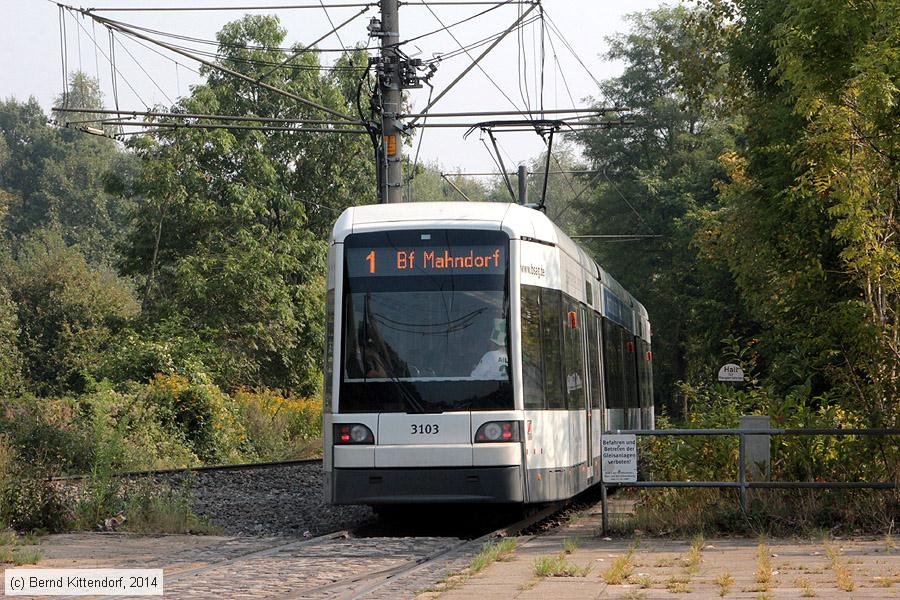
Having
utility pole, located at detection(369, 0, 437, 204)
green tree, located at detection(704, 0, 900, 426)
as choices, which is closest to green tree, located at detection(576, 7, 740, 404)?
utility pole, located at detection(369, 0, 437, 204)

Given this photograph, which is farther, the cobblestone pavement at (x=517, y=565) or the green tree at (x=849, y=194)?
the green tree at (x=849, y=194)

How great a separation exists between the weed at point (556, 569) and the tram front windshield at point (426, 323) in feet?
10.8

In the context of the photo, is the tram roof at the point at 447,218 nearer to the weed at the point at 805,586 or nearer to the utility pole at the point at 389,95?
the weed at the point at 805,586

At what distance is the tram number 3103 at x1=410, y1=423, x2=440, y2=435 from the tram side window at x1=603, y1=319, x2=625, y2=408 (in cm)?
592

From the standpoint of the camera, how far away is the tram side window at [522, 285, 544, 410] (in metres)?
13.2

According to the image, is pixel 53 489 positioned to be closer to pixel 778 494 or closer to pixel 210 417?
pixel 778 494

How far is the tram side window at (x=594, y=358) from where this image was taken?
16.7m

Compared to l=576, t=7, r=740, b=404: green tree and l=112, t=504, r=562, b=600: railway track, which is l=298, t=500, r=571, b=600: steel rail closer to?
l=112, t=504, r=562, b=600: railway track

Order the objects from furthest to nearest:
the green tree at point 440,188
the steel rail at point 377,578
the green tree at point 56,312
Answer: the green tree at point 440,188
the green tree at point 56,312
the steel rail at point 377,578

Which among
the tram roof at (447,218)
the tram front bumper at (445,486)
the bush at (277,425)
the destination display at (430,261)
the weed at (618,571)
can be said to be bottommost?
the weed at (618,571)

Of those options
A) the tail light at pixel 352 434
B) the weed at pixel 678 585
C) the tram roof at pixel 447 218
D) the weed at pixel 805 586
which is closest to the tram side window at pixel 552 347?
the tram roof at pixel 447 218

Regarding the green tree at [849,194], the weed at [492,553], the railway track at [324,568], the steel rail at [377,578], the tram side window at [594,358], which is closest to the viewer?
the steel rail at [377,578]

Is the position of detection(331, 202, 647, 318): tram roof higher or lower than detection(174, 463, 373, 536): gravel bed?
higher

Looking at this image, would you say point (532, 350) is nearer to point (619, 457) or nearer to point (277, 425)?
point (619, 457)
